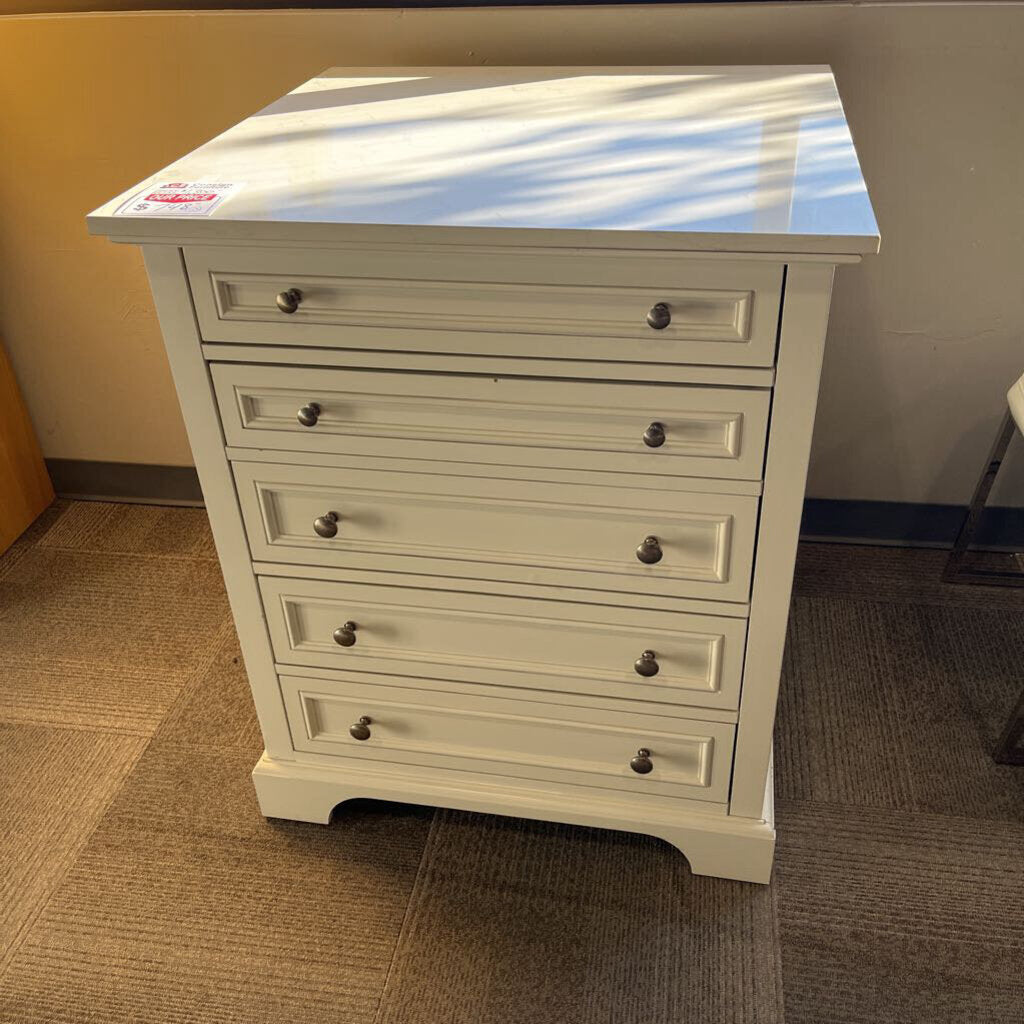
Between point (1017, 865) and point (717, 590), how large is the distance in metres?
0.72

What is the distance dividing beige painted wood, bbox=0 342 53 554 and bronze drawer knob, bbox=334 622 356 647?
1.22 meters

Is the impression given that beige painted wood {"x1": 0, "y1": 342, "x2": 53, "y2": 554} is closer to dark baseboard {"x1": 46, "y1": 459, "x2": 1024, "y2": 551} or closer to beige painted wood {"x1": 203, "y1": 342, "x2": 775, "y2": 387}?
dark baseboard {"x1": 46, "y1": 459, "x2": 1024, "y2": 551}

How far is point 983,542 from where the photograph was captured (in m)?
2.09

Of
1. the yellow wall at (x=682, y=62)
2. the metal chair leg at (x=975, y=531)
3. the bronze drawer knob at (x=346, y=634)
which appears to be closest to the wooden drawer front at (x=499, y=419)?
the bronze drawer knob at (x=346, y=634)

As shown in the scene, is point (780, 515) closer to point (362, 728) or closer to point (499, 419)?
point (499, 419)

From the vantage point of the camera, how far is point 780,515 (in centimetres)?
116

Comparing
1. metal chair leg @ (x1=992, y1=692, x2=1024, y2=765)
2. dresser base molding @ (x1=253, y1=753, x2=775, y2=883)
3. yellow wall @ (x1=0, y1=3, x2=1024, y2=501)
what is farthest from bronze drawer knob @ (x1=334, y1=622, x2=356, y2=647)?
metal chair leg @ (x1=992, y1=692, x2=1024, y2=765)

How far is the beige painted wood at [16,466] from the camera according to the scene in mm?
2182

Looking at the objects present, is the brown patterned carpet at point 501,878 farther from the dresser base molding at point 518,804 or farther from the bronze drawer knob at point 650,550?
the bronze drawer knob at point 650,550

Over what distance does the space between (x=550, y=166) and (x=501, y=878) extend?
3.34 feet

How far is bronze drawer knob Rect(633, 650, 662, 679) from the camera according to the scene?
4.27 ft

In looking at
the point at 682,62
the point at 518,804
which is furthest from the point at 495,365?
the point at 682,62

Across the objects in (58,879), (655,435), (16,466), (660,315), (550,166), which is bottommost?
(58,879)

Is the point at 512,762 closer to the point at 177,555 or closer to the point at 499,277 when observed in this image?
the point at 499,277
